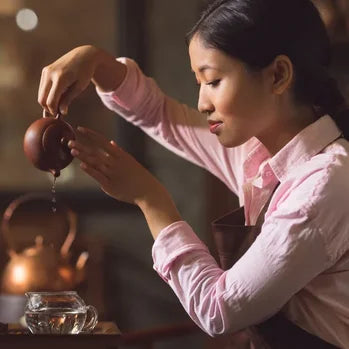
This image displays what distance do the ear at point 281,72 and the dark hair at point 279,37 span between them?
10 mm

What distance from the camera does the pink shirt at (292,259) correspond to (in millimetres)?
1456

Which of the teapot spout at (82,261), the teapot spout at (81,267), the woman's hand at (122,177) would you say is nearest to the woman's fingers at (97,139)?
the woman's hand at (122,177)

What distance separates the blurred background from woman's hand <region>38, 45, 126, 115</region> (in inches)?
95.8

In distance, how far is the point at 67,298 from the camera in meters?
1.53

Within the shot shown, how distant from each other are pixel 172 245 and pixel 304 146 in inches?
11.5

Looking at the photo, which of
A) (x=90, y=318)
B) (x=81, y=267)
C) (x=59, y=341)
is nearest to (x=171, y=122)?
(x=90, y=318)

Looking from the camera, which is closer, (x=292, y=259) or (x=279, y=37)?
(x=292, y=259)

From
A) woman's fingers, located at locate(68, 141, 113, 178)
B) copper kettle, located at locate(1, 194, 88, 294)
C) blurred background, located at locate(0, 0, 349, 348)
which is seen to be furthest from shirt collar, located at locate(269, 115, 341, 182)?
blurred background, located at locate(0, 0, 349, 348)

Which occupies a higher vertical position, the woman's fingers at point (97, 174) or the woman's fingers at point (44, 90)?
the woman's fingers at point (44, 90)

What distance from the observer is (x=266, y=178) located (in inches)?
67.0

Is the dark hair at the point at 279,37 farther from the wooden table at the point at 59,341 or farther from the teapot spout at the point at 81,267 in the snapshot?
the teapot spout at the point at 81,267

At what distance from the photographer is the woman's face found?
5.23 ft

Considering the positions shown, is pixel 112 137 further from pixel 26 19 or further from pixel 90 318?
pixel 90 318

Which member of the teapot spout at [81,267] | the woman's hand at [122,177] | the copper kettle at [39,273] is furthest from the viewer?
the teapot spout at [81,267]
